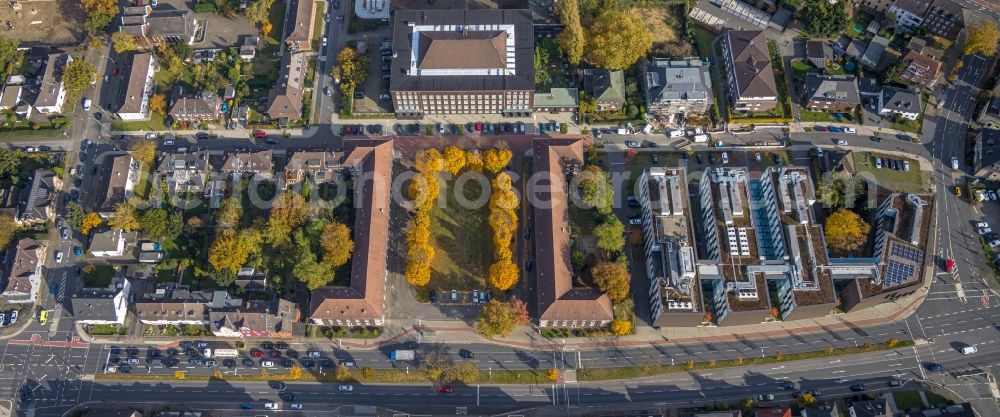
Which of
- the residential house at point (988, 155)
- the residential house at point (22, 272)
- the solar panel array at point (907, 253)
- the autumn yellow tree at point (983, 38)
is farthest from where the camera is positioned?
the autumn yellow tree at point (983, 38)

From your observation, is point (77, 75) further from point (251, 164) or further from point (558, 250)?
point (558, 250)

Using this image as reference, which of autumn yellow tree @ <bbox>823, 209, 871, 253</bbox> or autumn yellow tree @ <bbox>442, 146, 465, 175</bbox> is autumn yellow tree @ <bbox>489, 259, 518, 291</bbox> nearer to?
autumn yellow tree @ <bbox>442, 146, 465, 175</bbox>

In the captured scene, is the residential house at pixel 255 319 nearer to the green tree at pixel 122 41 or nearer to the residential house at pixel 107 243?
the residential house at pixel 107 243

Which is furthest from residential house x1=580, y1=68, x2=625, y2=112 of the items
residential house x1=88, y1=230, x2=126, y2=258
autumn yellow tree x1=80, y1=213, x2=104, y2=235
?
autumn yellow tree x1=80, y1=213, x2=104, y2=235

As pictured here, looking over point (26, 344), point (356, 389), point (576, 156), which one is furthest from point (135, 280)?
point (576, 156)

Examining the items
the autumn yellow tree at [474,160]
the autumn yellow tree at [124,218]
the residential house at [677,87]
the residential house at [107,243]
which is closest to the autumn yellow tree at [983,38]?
the residential house at [677,87]

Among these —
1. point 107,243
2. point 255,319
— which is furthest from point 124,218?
point 255,319

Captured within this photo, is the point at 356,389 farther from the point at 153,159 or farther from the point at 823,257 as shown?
the point at 823,257
